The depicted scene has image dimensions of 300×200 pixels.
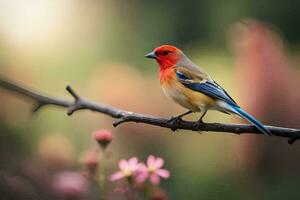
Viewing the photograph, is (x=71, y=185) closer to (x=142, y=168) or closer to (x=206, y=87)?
(x=142, y=168)

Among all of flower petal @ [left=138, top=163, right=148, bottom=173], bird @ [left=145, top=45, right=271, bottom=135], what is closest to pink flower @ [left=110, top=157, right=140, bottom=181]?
flower petal @ [left=138, top=163, right=148, bottom=173]

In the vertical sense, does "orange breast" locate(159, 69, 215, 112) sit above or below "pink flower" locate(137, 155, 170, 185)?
above

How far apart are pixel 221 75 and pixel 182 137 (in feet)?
0.75

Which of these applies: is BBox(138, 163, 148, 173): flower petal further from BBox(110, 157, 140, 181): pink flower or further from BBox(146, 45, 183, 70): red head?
BBox(146, 45, 183, 70): red head

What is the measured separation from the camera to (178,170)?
79.4 inches

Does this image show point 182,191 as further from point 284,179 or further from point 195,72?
point 195,72

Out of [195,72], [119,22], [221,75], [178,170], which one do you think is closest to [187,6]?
[119,22]

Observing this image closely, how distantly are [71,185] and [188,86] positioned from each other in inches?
22.9

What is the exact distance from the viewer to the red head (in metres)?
1.36

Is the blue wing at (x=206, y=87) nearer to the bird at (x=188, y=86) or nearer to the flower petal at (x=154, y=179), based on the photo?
the bird at (x=188, y=86)

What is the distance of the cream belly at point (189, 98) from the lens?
1.31 m

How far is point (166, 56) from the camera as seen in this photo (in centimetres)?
139

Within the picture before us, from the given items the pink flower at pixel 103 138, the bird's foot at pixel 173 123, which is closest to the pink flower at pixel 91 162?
the pink flower at pixel 103 138

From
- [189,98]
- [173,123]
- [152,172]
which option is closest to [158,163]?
[152,172]
